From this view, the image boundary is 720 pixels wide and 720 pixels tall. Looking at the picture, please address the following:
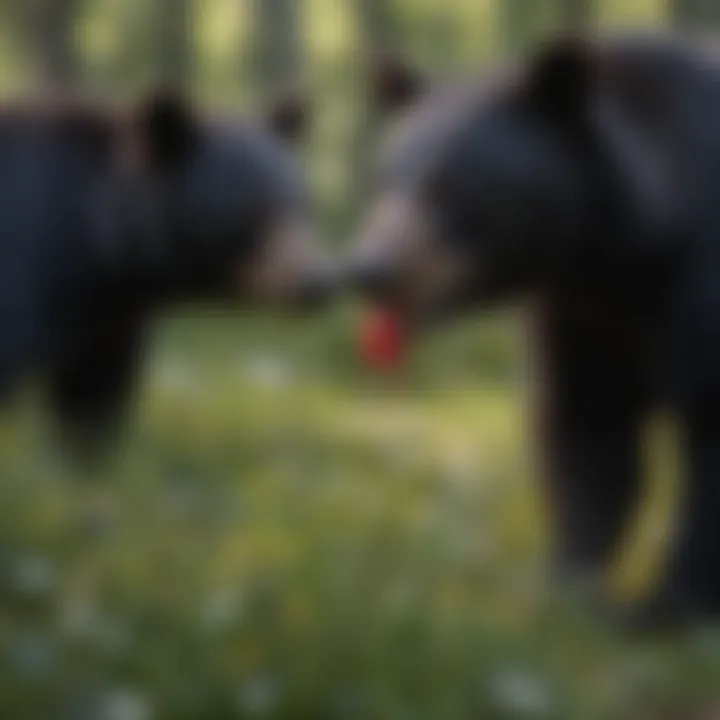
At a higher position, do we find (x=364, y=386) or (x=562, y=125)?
(x=364, y=386)

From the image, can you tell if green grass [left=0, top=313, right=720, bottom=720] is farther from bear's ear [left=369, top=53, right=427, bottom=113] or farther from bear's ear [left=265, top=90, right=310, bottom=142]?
bear's ear [left=369, top=53, right=427, bottom=113]

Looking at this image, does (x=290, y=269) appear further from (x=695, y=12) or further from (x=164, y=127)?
(x=695, y=12)

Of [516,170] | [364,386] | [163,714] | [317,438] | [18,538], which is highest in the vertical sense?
[364,386]

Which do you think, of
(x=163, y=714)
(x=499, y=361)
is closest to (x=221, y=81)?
(x=499, y=361)

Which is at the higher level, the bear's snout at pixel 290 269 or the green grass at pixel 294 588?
the bear's snout at pixel 290 269

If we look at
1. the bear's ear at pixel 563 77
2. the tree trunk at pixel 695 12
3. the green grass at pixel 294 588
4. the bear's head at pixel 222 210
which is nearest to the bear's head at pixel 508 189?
the bear's ear at pixel 563 77

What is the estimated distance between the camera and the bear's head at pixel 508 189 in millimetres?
4004

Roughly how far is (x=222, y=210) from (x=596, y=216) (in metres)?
1.31

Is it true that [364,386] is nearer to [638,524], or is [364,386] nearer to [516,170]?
[638,524]

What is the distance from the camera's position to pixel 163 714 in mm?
3000

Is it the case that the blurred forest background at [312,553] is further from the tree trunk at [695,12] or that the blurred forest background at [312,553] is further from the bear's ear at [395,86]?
the tree trunk at [695,12]

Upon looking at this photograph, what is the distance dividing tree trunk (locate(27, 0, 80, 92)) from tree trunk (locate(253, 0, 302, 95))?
0.91 m

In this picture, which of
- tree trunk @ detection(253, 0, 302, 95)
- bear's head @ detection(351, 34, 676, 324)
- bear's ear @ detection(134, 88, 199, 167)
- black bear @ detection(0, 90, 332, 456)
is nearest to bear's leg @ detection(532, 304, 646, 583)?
bear's head @ detection(351, 34, 676, 324)

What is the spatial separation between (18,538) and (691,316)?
1.54 metres
